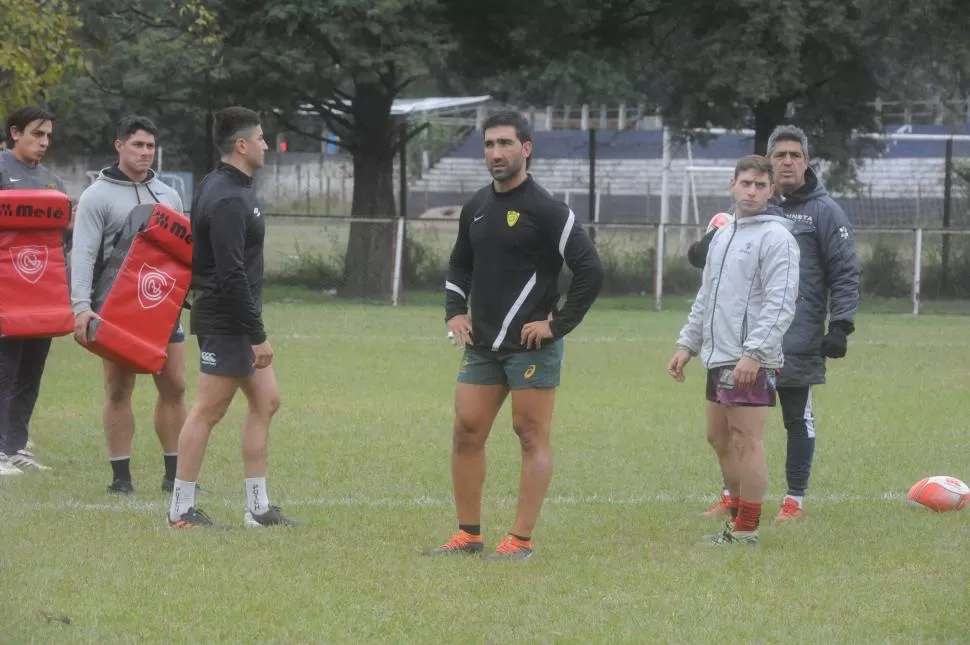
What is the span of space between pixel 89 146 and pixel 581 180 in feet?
40.3

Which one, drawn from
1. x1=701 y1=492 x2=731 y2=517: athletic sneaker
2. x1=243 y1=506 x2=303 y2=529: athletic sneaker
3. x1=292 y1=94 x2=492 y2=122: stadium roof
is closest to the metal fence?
x1=701 y1=492 x2=731 y2=517: athletic sneaker

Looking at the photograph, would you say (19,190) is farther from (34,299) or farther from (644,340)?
(644,340)

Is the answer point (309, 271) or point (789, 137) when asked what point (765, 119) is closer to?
point (309, 271)

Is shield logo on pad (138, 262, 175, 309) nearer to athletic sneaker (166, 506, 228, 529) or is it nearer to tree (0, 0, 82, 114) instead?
athletic sneaker (166, 506, 228, 529)

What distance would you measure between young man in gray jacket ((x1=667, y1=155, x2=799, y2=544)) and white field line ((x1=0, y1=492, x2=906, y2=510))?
124cm

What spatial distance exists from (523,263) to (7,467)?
410cm

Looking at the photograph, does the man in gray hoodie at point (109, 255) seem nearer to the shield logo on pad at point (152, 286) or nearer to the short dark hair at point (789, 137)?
the shield logo on pad at point (152, 286)

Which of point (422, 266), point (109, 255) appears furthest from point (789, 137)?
point (422, 266)

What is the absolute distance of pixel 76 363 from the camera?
15.7 m

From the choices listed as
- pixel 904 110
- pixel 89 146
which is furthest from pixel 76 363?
pixel 89 146

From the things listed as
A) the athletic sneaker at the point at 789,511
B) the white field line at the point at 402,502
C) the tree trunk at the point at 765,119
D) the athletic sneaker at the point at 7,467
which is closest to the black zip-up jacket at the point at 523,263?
the white field line at the point at 402,502

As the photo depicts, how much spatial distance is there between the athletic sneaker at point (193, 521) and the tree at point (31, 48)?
8.51m

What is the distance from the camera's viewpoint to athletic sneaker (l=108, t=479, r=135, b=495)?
8681 millimetres

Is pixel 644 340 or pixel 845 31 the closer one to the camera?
pixel 644 340
